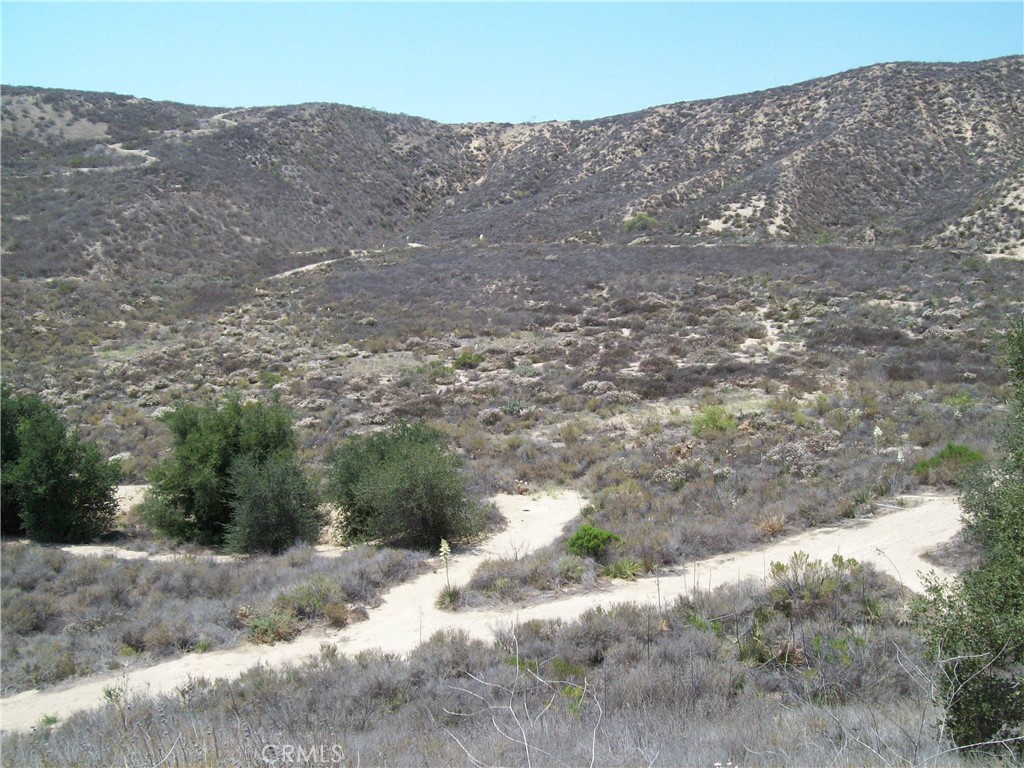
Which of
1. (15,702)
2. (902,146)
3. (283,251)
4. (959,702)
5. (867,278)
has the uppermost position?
(902,146)

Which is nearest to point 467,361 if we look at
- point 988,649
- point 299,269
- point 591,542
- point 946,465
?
point 591,542

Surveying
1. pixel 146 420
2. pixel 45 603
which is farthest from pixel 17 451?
pixel 45 603

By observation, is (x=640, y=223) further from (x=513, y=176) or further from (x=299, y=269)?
(x=299, y=269)

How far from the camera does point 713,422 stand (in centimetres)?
1836

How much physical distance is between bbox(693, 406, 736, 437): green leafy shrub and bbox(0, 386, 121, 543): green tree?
1390cm

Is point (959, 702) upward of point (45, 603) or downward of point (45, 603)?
upward

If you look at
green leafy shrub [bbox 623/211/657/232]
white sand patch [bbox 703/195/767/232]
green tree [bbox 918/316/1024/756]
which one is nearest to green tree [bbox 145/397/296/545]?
green tree [bbox 918/316/1024/756]

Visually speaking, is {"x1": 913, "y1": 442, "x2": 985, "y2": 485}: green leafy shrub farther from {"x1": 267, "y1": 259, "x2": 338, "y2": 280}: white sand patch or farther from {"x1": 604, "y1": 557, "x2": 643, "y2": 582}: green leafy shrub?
{"x1": 267, "y1": 259, "x2": 338, "y2": 280}: white sand patch

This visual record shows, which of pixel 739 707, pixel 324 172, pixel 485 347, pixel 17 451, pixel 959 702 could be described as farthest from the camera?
pixel 324 172

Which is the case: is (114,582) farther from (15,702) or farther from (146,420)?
(146,420)

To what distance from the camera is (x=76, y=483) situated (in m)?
15.1

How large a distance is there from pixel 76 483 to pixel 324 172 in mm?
61410

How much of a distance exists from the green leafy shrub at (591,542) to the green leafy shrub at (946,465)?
639 centimetres

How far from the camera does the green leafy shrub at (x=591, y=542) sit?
11.2 m
